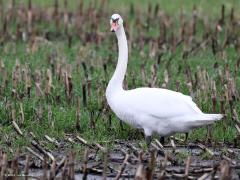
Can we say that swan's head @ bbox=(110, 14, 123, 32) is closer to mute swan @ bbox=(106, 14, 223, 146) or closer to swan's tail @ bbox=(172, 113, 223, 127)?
mute swan @ bbox=(106, 14, 223, 146)

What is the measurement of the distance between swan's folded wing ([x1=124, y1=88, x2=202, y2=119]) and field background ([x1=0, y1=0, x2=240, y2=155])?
2.00 ft

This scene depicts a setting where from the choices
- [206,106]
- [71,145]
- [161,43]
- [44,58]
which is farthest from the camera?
[161,43]

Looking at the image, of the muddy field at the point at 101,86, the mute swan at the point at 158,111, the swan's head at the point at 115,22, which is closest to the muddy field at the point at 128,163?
the muddy field at the point at 101,86

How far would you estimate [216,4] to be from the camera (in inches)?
773

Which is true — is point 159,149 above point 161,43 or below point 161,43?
below

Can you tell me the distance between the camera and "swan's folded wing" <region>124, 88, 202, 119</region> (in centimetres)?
875

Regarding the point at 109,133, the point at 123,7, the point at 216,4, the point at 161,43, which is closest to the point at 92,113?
the point at 109,133

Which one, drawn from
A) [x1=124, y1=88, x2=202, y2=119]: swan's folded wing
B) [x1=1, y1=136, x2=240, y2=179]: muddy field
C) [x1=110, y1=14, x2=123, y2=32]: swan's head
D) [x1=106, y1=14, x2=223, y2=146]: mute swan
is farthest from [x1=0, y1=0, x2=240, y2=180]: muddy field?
[x1=110, y1=14, x2=123, y2=32]: swan's head

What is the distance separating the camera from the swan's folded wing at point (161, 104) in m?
8.75

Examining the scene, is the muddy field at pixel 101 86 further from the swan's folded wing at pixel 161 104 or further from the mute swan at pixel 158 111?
the swan's folded wing at pixel 161 104

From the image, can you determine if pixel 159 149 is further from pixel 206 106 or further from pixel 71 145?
pixel 206 106

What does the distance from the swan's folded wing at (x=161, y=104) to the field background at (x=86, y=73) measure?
611mm

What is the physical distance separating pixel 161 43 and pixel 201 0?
527 centimetres

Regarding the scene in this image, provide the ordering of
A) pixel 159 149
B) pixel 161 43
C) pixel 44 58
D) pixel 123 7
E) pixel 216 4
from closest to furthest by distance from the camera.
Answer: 1. pixel 159 149
2. pixel 44 58
3. pixel 161 43
4. pixel 123 7
5. pixel 216 4
